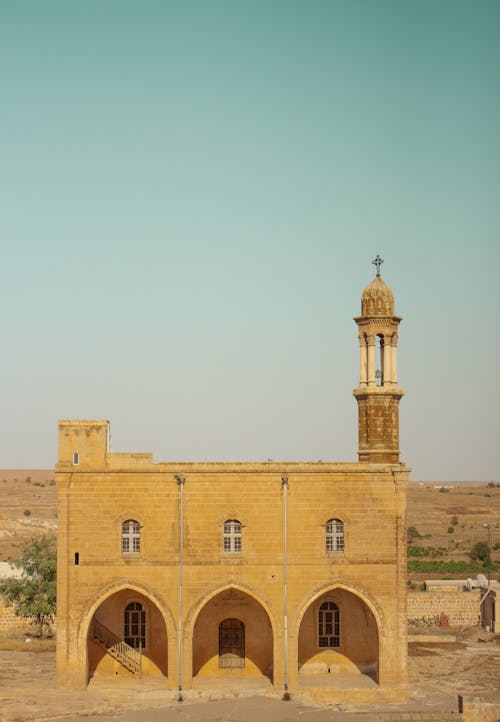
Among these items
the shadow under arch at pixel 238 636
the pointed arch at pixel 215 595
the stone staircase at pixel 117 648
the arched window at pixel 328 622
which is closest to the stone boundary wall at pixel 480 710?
the arched window at pixel 328 622

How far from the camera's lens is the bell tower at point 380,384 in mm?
31903

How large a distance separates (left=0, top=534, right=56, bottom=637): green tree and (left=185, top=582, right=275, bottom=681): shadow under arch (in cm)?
903

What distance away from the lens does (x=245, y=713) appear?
28.0 metres

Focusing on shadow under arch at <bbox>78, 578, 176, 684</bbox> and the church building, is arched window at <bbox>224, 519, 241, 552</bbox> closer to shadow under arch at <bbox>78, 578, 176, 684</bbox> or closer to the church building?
the church building

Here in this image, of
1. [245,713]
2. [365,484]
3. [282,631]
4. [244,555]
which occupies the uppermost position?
[365,484]

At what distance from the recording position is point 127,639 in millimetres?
32062

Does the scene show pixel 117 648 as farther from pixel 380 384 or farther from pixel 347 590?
pixel 380 384

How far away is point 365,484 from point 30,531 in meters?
58.8

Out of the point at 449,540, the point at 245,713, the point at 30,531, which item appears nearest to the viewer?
the point at 245,713

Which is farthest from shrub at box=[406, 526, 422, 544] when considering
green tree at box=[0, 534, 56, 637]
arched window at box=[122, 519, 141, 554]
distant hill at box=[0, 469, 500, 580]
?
arched window at box=[122, 519, 141, 554]

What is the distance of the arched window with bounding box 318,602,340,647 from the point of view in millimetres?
32312

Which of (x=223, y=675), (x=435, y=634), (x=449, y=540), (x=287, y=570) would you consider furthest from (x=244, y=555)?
(x=449, y=540)

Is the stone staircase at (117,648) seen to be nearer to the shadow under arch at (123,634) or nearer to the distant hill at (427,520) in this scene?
the shadow under arch at (123,634)

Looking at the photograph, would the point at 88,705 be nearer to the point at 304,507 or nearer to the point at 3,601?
the point at 304,507
